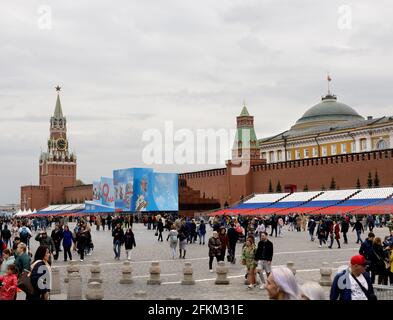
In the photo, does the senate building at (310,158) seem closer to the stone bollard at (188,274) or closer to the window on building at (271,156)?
the window on building at (271,156)

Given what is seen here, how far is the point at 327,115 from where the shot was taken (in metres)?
84.5

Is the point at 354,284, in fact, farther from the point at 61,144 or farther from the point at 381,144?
the point at 61,144

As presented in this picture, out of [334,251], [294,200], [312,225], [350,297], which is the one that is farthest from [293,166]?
[350,297]

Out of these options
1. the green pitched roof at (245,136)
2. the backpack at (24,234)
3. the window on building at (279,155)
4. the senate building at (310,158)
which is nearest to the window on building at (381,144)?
the senate building at (310,158)

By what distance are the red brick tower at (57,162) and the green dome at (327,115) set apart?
172 feet

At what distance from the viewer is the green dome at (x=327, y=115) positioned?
274 feet

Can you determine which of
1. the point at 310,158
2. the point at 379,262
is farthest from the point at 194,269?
the point at 310,158

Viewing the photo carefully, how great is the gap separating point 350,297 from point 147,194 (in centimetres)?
5179

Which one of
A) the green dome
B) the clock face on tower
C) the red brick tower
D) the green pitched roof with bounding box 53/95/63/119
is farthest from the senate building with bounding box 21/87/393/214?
the green pitched roof with bounding box 53/95/63/119

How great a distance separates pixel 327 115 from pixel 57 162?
6365 cm

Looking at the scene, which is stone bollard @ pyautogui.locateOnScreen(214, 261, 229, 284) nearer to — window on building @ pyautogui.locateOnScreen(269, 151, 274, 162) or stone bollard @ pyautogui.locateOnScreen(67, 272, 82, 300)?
stone bollard @ pyautogui.locateOnScreen(67, 272, 82, 300)

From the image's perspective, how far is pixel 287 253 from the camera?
2036 cm
